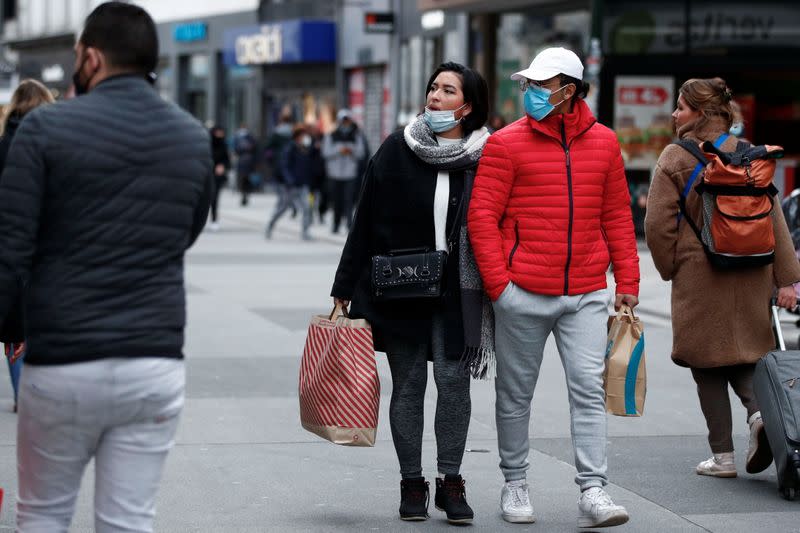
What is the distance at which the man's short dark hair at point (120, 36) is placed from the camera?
3.67 m

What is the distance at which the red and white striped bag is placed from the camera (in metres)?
5.64

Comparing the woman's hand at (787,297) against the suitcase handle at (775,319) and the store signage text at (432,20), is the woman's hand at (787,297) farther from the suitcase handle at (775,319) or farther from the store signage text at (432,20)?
the store signage text at (432,20)

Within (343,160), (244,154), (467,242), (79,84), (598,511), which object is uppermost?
(79,84)

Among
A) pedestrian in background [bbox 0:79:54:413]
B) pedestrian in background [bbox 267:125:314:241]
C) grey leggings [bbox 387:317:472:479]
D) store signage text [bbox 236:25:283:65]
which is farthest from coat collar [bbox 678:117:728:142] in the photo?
store signage text [bbox 236:25:283:65]

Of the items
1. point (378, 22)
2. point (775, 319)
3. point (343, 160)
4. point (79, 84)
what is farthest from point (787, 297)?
point (378, 22)

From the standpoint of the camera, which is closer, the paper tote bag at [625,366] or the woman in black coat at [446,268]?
the woman in black coat at [446,268]

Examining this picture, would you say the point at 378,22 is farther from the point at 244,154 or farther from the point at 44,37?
the point at 44,37

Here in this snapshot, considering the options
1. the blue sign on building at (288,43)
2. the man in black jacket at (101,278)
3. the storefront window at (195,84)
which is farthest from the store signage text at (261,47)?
the man in black jacket at (101,278)

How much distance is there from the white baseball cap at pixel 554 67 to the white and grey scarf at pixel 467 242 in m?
0.29

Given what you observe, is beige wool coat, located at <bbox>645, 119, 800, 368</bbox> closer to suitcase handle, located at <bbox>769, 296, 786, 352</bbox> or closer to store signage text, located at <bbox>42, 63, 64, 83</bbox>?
suitcase handle, located at <bbox>769, 296, 786, 352</bbox>

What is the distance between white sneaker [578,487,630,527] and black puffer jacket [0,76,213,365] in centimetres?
232

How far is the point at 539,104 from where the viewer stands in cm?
557

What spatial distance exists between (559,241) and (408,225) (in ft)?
1.82

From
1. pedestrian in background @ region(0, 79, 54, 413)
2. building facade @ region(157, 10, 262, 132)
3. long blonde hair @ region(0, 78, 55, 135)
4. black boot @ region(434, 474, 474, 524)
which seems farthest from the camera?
building facade @ region(157, 10, 262, 132)
